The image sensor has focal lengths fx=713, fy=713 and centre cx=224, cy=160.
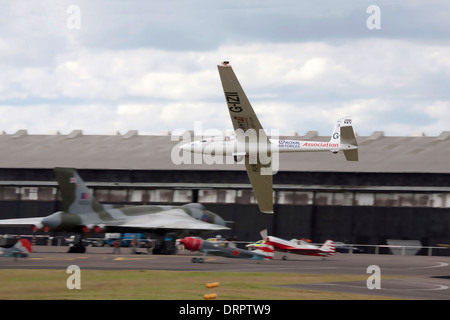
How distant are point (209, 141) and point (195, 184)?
20994mm

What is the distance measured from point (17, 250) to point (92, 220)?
8.37m

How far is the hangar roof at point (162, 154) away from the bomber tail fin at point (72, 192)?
21853 mm

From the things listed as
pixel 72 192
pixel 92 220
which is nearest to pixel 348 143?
pixel 92 220

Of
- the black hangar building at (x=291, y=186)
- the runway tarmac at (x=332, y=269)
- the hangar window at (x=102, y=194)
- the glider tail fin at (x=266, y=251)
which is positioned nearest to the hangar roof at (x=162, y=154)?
the black hangar building at (x=291, y=186)

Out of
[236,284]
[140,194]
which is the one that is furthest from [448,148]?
[236,284]

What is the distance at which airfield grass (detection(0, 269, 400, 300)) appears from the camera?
19.3m

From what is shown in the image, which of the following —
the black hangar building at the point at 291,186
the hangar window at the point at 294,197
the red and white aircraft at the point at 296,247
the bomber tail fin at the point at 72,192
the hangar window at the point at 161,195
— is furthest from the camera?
the hangar window at the point at 161,195

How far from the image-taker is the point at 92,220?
1597 inches

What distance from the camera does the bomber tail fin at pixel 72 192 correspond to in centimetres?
4003

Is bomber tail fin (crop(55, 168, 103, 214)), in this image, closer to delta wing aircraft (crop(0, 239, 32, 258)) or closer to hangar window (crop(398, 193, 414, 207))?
delta wing aircraft (crop(0, 239, 32, 258))

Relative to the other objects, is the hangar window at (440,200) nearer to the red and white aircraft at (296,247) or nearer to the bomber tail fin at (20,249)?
the red and white aircraft at (296,247)

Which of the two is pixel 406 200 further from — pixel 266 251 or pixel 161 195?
pixel 266 251
